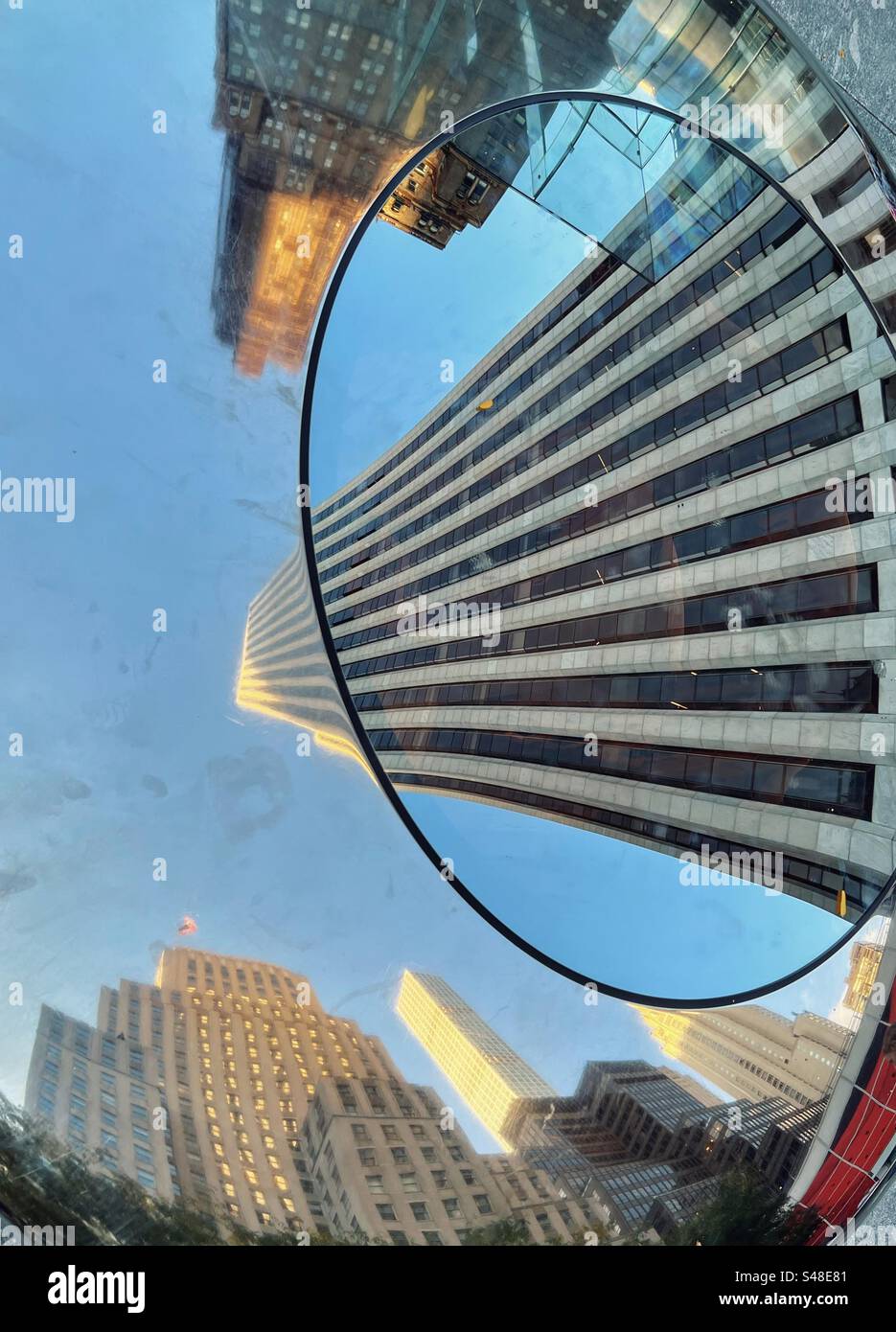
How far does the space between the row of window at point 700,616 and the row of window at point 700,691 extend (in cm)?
132

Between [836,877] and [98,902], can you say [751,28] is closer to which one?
Result: [98,902]

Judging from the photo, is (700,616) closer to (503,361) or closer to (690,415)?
(690,415)

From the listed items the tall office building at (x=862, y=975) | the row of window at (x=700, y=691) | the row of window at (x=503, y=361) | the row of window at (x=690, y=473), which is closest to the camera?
the tall office building at (x=862, y=975)

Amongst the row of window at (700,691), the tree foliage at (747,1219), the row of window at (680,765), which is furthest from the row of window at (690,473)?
the tree foliage at (747,1219)

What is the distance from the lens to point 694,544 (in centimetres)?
2183

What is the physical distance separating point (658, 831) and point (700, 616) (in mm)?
6565

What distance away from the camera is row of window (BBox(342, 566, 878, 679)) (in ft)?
50.6

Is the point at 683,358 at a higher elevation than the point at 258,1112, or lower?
higher

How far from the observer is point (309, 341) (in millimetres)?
6117

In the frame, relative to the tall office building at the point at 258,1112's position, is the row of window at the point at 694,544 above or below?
above

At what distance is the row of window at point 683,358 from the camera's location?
57.7ft

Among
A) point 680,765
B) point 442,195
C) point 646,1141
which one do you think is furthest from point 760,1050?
point 680,765

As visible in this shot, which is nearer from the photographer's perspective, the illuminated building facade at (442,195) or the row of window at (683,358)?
the illuminated building facade at (442,195)

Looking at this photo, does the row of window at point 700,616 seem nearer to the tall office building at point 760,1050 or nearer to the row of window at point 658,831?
the row of window at point 658,831
